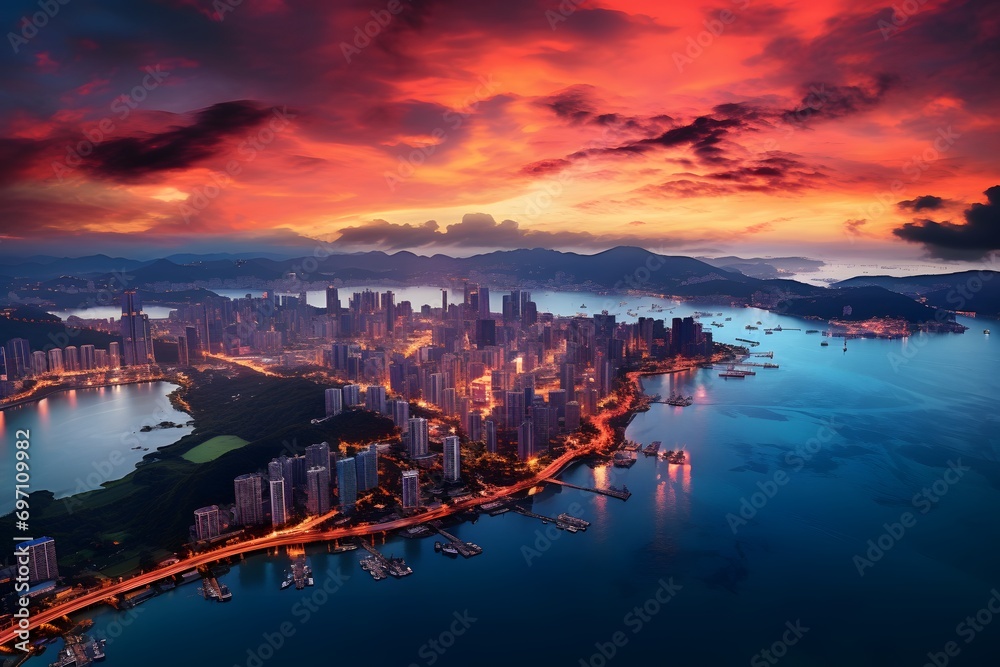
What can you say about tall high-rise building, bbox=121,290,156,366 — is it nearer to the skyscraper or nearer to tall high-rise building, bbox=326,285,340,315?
tall high-rise building, bbox=326,285,340,315

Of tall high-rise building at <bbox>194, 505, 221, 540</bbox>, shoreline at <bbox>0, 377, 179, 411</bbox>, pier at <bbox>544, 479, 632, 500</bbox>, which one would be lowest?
pier at <bbox>544, 479, 632, 500</bbox>

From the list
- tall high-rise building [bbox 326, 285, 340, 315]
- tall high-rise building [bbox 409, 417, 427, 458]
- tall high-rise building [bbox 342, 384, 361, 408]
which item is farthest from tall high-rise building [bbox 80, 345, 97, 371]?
tall high-rise building [bbox 409, 417, 427, 458]

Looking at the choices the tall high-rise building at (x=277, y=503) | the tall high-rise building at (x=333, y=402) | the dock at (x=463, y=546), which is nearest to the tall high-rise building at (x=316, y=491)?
the tall high-rise building at (x=277, y=503)

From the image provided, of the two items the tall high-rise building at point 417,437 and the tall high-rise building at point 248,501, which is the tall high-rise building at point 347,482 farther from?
the tall high-rise building at point 417,437

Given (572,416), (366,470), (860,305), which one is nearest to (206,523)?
(366,470)

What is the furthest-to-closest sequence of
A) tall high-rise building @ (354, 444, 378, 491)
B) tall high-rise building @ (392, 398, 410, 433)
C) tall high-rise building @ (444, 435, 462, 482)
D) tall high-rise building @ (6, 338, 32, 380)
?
tall high-rise building @ (6, 338, 32, 380) < tall high-rise building @ (392, 398, 410, 433) < tall high-rise building @ (444, 435, 462, 482) < tall high-rise building @ (354, 444, 378, 491)

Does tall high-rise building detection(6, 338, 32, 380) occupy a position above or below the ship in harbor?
above

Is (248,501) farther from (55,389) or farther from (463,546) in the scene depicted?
(55,389)

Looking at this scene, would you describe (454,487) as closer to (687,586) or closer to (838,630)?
(687,586)
